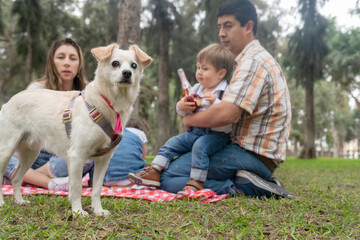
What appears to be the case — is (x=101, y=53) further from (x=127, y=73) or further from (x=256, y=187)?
(x=256, y=187)

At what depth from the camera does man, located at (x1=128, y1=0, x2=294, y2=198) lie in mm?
3754

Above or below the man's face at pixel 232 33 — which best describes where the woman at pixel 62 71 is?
below

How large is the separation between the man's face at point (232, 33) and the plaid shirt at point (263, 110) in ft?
0.91

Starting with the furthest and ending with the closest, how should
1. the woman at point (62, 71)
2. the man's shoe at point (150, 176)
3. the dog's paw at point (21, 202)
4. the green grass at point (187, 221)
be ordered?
1. the woman at point (62, 71)
2. the man's shoe at point (150, 176)
3. the dog's paw at point (21, 202)
4. the green grass at point (187, 221)

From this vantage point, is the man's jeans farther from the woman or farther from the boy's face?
the woman

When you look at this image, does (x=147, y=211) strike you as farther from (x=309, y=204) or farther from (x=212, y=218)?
(x=309, y=204)

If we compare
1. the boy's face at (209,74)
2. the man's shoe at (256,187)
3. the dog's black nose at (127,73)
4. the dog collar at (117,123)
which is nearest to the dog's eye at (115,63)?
the dog's black nose at (127,73)

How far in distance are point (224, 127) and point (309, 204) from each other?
4.21 ft

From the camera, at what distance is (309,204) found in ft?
11.7

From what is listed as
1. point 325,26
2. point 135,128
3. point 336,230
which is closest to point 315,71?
point 325,26

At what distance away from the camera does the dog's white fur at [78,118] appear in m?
2.82

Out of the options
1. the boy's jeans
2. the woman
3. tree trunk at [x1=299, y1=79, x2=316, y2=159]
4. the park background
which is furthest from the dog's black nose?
tree trunk at [x1=299, y1=79, x2=316, y2=159]

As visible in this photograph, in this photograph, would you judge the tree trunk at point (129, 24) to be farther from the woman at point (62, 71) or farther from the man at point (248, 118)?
the man at point (248, 118)

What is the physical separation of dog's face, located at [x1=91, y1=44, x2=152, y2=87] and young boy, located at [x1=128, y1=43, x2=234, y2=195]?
3.58ft
